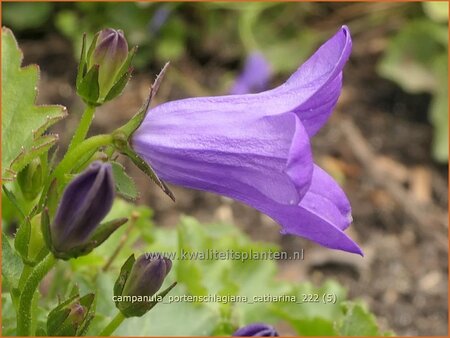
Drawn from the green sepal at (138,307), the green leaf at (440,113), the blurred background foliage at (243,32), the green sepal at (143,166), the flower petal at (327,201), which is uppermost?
the green sepal at (143,166)

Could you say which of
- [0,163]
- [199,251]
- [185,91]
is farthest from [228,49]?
[0,163]

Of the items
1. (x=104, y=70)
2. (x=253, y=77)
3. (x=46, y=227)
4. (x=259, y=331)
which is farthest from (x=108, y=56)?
(x=253, y=77)

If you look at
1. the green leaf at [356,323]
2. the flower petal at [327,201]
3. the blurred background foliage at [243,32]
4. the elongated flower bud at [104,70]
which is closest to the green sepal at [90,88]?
the elongated flower bud at [104,70]

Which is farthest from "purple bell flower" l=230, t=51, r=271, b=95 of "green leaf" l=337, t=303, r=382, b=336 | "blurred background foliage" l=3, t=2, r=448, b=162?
"green leaf" l=337, t=303, r=382, b=336

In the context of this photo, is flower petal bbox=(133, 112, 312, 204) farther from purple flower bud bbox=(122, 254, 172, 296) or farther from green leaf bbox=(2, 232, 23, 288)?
green leaf bbox=(2, 232, 23, 288)

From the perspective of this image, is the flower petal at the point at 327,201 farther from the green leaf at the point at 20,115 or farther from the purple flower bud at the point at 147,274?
the green leaf at the point at 20,115

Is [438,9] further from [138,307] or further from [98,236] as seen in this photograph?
[98,236]
